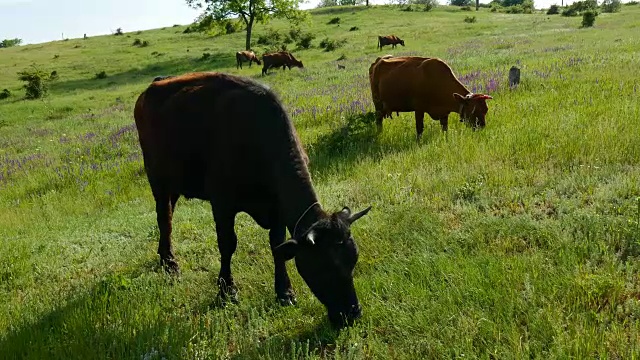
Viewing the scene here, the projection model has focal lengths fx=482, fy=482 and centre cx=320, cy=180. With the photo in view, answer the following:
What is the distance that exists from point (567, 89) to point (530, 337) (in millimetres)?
9562

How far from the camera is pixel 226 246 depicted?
192 inches

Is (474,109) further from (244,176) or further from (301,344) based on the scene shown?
(301,344)

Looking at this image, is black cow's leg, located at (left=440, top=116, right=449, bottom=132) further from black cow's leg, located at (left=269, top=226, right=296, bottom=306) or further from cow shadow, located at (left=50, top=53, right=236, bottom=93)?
cow shadow, located at (left=50, top=53, right=236, bottom=93)

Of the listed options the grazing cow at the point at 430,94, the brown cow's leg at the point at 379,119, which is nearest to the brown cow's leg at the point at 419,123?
the grazing cow at the point at 430,94

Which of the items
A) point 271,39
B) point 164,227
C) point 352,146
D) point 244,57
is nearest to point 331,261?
point 164,227

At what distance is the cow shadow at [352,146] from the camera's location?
29.0 feet

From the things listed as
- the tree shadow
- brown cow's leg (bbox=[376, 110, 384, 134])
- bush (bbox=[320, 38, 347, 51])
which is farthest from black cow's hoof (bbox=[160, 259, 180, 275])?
bush (bbox=[320, 38, 347, 51])

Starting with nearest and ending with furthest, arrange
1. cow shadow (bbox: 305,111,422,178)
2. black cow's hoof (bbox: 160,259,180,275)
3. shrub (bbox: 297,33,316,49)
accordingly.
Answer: black cow's hoof (bbox: 160,259,180,275) → cow shadow (bbox: 305,111,422,178) → shrub (bbox: 297,33,316,49)

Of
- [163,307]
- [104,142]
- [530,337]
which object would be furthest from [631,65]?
[104,142]

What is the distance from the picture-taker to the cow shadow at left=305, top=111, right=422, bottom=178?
884cm

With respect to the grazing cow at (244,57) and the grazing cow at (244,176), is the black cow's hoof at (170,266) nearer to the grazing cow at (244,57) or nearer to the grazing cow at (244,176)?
the grazing cow at (244,176)

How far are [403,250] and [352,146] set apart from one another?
4934mm

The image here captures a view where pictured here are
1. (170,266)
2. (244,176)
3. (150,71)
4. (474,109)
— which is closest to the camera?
(244,176)

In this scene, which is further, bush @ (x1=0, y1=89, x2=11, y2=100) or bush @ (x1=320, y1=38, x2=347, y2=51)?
bush @ (x1=320, y1=38, x2=347, y2=51)
